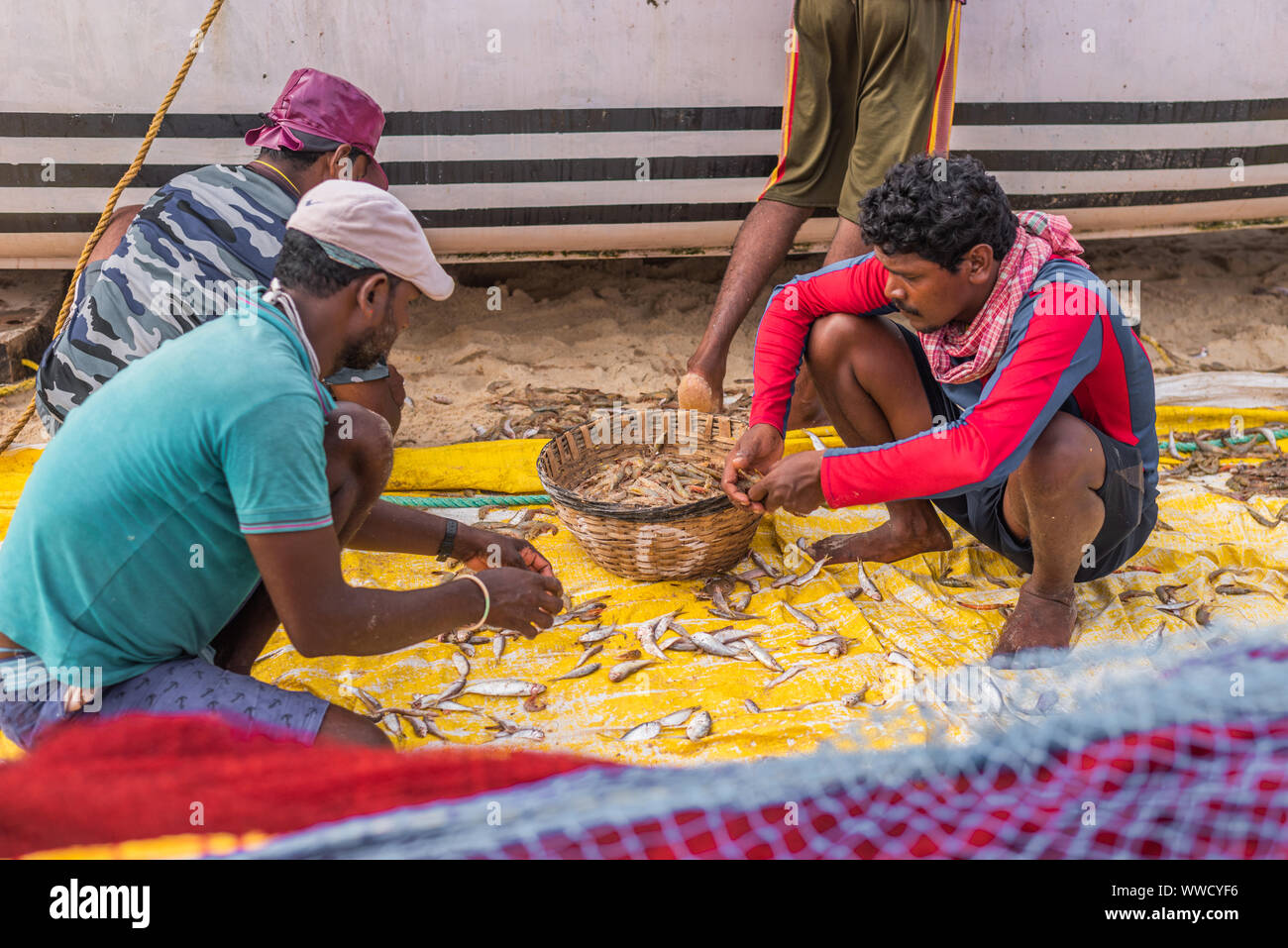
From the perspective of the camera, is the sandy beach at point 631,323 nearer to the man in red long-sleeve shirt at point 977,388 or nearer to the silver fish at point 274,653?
the silver fish at point 274,653

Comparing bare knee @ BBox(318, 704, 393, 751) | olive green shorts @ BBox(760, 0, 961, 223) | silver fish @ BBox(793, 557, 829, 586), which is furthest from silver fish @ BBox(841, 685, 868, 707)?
olive green shorts @ BBox(760, 0, 961, 223)

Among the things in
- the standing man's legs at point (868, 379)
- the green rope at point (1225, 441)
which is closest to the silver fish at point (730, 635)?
the standing man's legs at point (868, 379)

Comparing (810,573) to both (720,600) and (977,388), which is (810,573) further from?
(977,388)

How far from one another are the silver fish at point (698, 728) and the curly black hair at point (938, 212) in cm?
116

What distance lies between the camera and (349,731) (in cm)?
216

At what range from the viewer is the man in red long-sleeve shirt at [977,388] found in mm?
2434

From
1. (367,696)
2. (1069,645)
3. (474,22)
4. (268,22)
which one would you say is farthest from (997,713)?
(268,22)

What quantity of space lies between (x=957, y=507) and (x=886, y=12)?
1.73 m

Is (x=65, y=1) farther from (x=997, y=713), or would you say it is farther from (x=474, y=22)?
(x=997, y=713)

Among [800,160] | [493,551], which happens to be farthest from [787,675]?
[800,160]

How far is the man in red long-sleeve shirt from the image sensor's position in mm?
2434

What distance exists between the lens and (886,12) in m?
3.70
